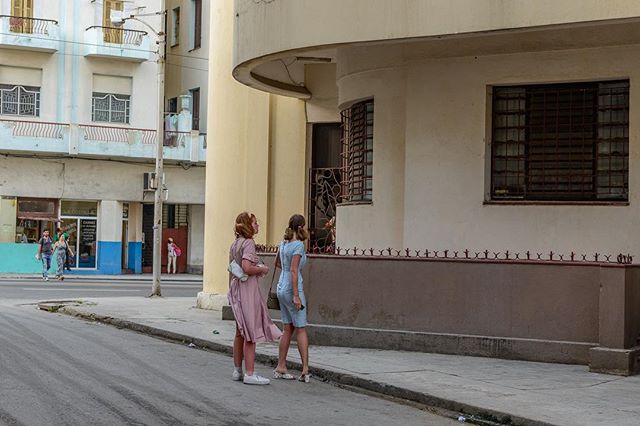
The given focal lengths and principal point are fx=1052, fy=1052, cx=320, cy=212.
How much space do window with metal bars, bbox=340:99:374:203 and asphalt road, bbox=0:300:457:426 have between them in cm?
362

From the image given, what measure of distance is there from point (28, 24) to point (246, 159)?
→ 22254mm

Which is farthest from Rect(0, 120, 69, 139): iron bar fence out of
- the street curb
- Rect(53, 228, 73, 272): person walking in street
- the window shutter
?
the street curb

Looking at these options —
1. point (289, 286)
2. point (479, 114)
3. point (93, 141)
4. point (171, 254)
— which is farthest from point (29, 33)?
point (289, 286)

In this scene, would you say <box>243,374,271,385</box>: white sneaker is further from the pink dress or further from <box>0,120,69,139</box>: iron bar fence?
<box>0,120,69,139</box>: iron bar fence

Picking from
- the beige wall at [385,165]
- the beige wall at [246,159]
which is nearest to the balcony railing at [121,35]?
the beige wall at [246,159]

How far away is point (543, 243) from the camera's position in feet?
44.9

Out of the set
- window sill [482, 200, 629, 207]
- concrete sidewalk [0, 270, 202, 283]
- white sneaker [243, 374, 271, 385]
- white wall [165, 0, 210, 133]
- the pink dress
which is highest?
white wall [165, 0, 210, 133]

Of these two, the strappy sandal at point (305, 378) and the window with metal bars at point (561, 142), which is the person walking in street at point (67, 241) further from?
the strappy sandal at point (305, 378)

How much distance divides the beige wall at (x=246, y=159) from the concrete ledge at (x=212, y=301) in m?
0.10

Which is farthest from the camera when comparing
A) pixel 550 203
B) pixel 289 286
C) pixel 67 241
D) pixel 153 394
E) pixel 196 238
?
pixel 196 238

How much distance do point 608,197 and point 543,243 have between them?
3.32ft

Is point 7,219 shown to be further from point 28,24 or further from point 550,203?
point 550,203

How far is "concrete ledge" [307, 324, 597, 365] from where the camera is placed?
12.7 meters

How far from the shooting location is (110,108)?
4100 centimetres
